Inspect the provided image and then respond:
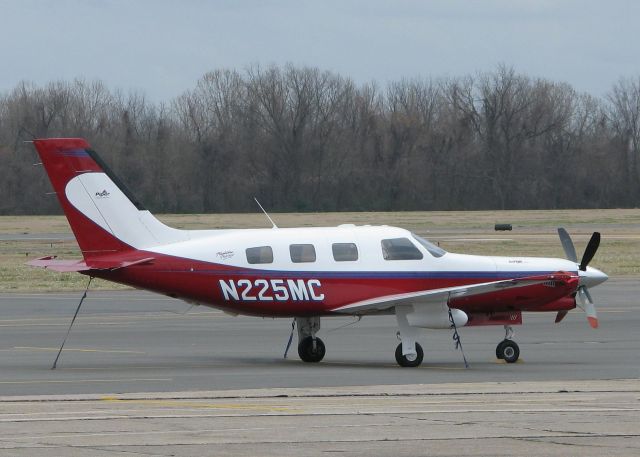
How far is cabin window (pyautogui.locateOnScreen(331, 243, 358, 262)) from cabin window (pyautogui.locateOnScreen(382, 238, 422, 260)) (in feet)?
1.55

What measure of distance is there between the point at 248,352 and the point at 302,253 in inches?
108

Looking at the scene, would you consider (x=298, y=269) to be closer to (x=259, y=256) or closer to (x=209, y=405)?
(x=259, y=256)

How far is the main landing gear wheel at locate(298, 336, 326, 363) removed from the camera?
67.8 ft

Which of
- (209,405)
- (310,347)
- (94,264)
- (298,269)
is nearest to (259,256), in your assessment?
(298,269)

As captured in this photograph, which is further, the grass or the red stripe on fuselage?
the grass

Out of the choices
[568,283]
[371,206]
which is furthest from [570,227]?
[568,283]

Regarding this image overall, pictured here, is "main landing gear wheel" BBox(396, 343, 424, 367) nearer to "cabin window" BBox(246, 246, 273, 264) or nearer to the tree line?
"cabin window" BBox(246, 246, 273, 264)

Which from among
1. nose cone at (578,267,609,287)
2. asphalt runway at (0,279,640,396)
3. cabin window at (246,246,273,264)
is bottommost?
asphalt runway at (0,279,640,396)

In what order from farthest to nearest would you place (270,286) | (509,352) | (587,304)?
1. (587,304)
2. (509,352)
3. (270,286)

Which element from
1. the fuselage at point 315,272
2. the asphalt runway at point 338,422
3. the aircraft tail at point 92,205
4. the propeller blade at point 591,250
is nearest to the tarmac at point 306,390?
the asphalt runway at point 338,422

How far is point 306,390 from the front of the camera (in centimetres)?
1628

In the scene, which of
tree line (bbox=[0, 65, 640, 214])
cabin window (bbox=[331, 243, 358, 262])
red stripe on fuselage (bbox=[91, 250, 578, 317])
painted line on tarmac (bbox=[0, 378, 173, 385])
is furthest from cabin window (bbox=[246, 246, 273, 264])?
tree line (bbox=[0, 65, 640, 214])

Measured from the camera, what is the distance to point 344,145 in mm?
114125

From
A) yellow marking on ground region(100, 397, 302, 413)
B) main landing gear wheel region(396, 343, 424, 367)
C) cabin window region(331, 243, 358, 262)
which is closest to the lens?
yellow marking on ground region(100, 397, 302, 413)
